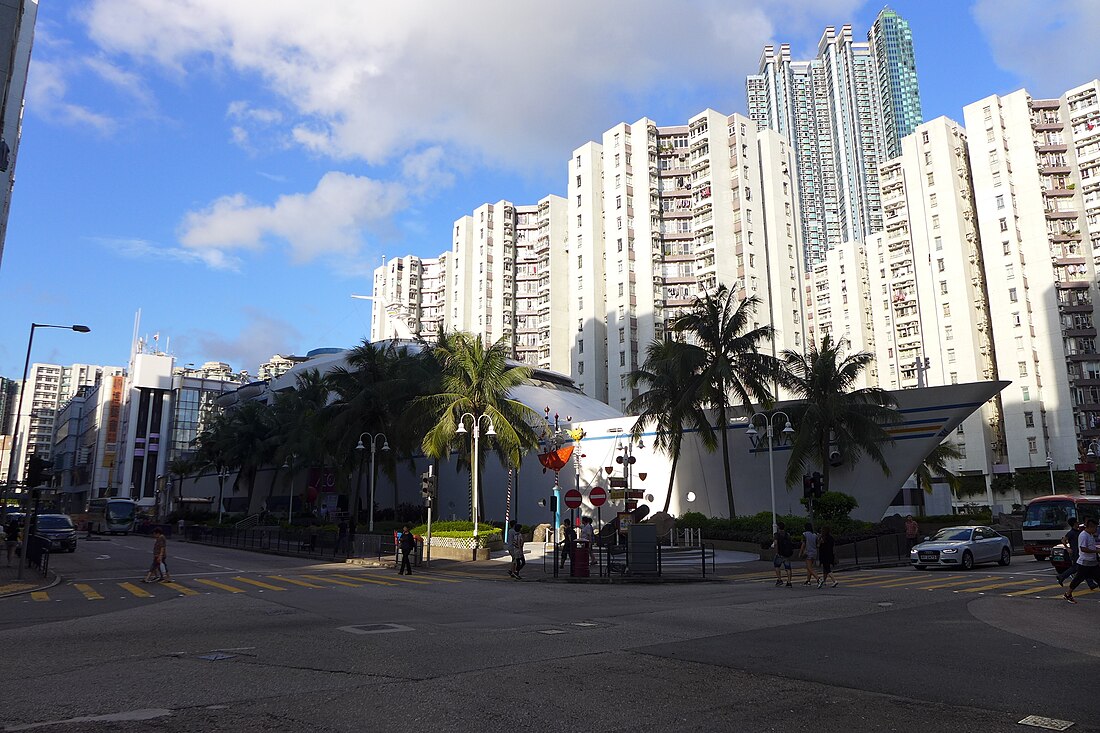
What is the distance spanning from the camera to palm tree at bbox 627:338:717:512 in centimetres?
3750

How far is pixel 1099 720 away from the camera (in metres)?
6.50

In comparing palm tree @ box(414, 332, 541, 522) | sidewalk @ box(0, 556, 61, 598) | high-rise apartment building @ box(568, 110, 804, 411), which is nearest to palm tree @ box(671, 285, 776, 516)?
palm tree @ box(414, 332, 541, 522)

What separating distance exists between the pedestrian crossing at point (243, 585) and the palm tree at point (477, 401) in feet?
38.4

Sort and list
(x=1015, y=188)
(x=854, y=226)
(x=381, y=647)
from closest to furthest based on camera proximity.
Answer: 1. (x=381, y=647)
2. (x=1015, y=188)
3. (x=854, y=226)

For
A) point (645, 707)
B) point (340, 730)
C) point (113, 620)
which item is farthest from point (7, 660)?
point (645, 707)

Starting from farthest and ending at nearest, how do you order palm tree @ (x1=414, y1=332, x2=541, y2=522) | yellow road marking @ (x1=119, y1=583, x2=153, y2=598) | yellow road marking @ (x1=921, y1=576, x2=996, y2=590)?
1. palm tree @ (x1=414, y1=332, x2=541, y2=522)
2. yellow road marking @ (x1=921, y1=576, x2=996, y2=590)
3. yellow road marking @ (x1=119, y1=583, x2=153, y2=598)

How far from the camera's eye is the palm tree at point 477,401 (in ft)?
124

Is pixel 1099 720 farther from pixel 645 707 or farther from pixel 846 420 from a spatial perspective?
pixel 846 420

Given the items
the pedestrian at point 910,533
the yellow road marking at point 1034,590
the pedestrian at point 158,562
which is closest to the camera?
the yellow road marking at point 1034,590

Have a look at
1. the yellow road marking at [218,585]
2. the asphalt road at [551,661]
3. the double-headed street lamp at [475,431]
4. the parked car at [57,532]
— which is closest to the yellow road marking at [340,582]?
the yellow road marking at [218,585]

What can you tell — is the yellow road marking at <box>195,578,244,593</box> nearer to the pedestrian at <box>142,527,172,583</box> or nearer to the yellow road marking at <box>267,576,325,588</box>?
the pedestrian at <box>142,527,172,583</box>

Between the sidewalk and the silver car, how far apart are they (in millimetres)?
27704

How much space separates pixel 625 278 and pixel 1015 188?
132 feet

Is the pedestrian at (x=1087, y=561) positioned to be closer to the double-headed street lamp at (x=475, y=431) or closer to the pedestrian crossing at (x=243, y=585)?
the pedestrian crossing at (x=243, y=585)
